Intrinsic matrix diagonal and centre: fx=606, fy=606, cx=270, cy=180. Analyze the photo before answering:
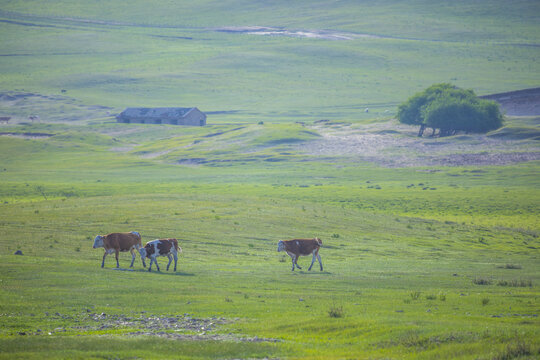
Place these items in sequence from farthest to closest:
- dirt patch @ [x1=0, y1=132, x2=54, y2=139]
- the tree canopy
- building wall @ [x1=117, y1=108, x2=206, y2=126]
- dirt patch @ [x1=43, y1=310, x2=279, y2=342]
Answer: building wall @ [x1=117, y1=108, x2=206, y2=126]
dirt patch @ [x1=0, y1=132, x2=54, y2=139]
the tree canopy
dirt patch @ [x1=43, y1=310, x2=279, y2=342]

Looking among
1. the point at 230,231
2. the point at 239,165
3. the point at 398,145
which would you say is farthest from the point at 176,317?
the point at 398,145

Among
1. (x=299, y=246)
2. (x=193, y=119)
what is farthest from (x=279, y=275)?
(x=193, y=119)

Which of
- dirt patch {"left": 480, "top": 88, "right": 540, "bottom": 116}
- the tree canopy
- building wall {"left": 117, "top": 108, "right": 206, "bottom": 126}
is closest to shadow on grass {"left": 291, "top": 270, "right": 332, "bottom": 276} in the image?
the tree canopy

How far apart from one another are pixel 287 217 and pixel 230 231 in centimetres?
698

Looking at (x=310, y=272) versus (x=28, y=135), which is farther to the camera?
(x=28, y=135)

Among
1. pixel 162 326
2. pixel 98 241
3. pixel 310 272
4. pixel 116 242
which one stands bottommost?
pixel 310 272

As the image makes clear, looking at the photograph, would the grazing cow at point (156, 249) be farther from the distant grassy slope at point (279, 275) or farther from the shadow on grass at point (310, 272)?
the shadow on grass at point (310, 272)

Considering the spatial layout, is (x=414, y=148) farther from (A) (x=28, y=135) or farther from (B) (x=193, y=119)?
(A) (x=28, y=135)

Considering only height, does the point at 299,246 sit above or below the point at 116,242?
below

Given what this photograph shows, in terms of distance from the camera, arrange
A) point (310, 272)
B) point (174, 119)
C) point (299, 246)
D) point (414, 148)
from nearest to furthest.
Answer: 1. point (310, 272)
2. point (299, 246)
3. point (414, 148)
4. point (174, 119)

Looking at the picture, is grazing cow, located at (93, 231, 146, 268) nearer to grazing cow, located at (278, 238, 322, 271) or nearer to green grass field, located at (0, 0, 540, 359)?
green grass field, located at (0, 0, 540, 359)

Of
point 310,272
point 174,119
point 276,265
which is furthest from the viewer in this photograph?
point 174,119

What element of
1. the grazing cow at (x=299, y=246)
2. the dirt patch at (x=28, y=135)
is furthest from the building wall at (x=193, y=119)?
the grazing cow at (x=299, y=246)

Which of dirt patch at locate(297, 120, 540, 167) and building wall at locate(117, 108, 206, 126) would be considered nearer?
dirt patch at locate(297, 120, 540, 167)
